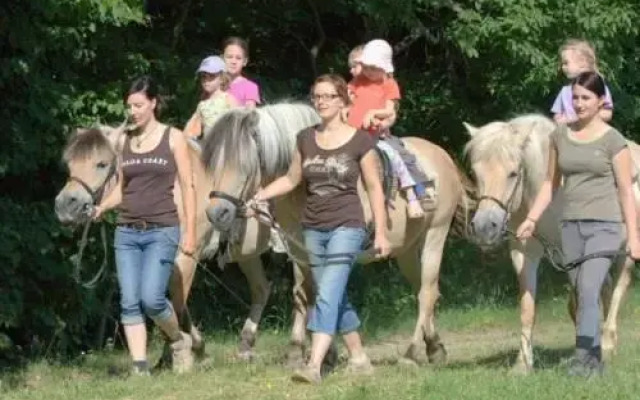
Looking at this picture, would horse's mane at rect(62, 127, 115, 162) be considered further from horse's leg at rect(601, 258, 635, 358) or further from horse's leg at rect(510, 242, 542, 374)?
horse's leg at rect(601, 258, 635, 358)

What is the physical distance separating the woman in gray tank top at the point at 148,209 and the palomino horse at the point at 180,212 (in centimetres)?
34

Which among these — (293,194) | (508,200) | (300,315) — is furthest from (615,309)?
(293,194)

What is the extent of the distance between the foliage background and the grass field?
0.80 meters

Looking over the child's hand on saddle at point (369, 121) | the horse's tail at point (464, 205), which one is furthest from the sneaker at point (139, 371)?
the horse's tail at point (464, 205)

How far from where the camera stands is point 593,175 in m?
7.92

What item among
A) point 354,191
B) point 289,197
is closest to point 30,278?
point 289,197

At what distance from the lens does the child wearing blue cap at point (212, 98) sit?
10.3 m

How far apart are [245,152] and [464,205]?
279cm

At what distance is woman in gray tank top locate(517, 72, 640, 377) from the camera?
7.84 metres

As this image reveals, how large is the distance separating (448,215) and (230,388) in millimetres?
3208

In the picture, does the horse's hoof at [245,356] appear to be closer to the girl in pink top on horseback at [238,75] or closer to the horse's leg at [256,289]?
the horse's leg at [256,289]

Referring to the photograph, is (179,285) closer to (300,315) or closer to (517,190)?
(300,315)

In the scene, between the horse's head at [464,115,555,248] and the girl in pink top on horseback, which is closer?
the horse's head at [464,115,555,248]

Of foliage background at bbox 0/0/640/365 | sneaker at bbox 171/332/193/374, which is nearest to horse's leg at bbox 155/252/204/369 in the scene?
sneaker at bbox 171/332/193/374
